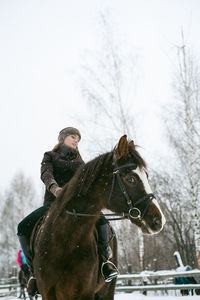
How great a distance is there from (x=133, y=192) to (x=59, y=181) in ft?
4.67

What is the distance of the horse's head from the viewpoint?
3188 millimetres

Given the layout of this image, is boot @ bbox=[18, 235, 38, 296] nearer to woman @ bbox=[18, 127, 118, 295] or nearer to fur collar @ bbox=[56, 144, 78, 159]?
woman @ bbox=[18, 127, 118, 295]

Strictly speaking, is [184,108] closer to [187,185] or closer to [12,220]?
[187,185]

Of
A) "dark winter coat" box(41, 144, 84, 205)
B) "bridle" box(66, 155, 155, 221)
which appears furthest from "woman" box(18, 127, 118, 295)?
"bridle" box(66, 155, 155, 221)

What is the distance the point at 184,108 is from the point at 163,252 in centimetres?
1711

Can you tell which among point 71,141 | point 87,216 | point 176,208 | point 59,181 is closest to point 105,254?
point 87,216

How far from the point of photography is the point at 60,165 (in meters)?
4.31

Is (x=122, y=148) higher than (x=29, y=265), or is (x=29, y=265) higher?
(x=122, y=148)

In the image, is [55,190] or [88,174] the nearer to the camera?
[88,174]

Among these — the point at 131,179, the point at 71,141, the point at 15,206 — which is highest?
the point at 15,206

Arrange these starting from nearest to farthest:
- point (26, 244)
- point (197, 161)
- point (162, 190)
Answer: point (26, 244) < point (197, 161) < point (162, 190)

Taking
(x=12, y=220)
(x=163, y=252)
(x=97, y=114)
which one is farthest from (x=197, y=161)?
(x=12, y=220)

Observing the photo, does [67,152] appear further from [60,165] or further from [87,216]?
[87,216]

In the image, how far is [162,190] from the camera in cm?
2111
